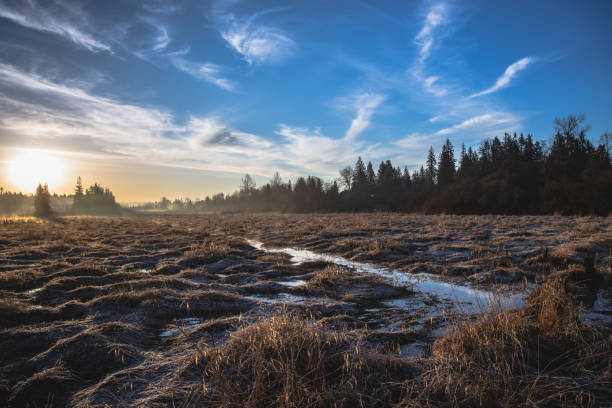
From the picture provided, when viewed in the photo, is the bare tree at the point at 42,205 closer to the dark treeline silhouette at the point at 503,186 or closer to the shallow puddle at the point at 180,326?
the dark treeline silhouette at the point at 503,186

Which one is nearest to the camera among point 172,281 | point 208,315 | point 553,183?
point 208,315

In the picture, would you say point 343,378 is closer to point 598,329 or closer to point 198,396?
point 198,396

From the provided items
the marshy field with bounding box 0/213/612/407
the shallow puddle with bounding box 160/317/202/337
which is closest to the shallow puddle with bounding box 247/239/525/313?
the marshy field with bounding box 0/213/612/407

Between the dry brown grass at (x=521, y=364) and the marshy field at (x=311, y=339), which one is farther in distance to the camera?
the marshy field at (x=311, y=339)

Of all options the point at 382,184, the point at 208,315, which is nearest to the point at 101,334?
the point at 208,315

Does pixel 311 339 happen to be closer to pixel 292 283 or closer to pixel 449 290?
pixel 292 283

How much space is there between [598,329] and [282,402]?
446cm

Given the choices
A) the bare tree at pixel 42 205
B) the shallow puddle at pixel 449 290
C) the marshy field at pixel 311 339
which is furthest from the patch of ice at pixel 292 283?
the bare tree at pixel 42 205

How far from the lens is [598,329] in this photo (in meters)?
3.81

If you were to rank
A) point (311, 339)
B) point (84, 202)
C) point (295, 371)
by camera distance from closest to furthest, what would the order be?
point (295, 371), point (311, 339), point (84, 202)

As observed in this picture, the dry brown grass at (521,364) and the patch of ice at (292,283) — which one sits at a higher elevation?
the dry brown grass at (521,364)

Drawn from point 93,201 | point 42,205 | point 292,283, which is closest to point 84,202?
point 93,201

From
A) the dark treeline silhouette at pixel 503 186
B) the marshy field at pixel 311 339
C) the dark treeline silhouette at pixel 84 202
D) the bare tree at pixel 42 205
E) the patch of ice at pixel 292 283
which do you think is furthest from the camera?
the dark treeline silhouette at pixel 84 202

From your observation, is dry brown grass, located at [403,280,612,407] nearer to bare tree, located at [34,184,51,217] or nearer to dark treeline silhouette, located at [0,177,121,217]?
bare tree, located at [34,184,51,217]
